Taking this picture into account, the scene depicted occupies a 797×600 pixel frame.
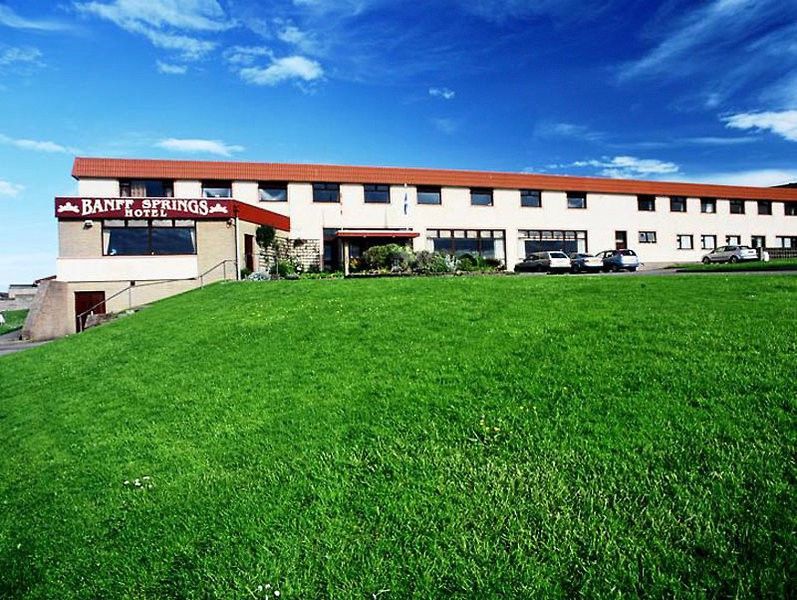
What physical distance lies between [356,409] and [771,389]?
4.43m

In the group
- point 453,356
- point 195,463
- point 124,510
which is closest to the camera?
point 124,510

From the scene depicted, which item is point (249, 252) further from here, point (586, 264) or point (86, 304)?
point (586, 264)

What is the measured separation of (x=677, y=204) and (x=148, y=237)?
4424 cm

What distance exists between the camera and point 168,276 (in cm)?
2647

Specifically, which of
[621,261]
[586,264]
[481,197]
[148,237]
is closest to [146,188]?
[148,237]

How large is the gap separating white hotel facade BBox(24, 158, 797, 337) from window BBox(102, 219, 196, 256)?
0.17ft

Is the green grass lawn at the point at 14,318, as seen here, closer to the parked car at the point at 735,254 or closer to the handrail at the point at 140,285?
the handrail at the point at 140,285

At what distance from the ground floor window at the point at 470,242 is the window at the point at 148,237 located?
18319 mm

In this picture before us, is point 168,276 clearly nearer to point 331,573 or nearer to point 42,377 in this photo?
point 42,377

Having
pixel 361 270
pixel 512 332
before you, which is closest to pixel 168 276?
pixel 361 270

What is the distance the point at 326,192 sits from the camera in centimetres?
3731

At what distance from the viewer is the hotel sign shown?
1007 inches

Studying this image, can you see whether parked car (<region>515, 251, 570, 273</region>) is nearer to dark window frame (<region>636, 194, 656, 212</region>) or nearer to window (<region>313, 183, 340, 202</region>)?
window (<region>313, 183, 340, 202</region>)

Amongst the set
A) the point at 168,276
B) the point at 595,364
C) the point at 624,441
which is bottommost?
the point at 624,441
